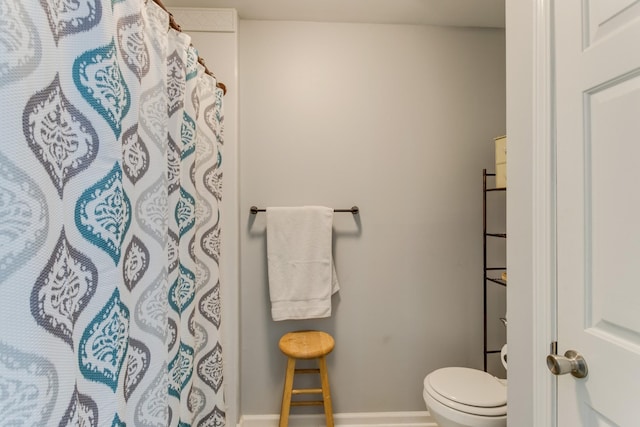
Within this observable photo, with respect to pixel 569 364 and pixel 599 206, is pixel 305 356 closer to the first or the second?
pixel 569 364

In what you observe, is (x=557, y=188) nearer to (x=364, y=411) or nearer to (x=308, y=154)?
(x=308, y=154)

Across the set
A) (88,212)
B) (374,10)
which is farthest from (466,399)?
(374,10)

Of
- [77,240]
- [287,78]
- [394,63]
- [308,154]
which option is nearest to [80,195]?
[77,240]

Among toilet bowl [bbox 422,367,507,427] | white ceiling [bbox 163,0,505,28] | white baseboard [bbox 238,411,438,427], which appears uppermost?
white ceiling [bbox 163,0,505,28]

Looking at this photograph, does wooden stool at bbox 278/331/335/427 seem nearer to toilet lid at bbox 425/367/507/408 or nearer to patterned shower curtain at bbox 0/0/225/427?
toilet lid at bbox 425/367/507/408

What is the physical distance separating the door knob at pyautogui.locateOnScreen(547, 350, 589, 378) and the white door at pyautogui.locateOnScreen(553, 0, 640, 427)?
0.01 meters

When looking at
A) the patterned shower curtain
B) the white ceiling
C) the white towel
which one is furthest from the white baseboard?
the white ceiling

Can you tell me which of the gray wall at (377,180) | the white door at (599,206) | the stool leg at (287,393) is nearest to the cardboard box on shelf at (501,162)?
the gray wall at (377,180)

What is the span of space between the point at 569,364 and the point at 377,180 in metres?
1.25

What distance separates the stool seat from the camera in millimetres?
1559

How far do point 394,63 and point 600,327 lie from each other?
5.33 ft

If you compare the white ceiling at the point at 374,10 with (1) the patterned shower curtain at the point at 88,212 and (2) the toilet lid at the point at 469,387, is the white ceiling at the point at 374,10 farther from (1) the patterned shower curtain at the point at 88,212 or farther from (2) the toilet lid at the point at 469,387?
(2) the toilet lid at the point at 469,387

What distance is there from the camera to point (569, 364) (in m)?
0.72

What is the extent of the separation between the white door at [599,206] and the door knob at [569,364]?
1 cm
